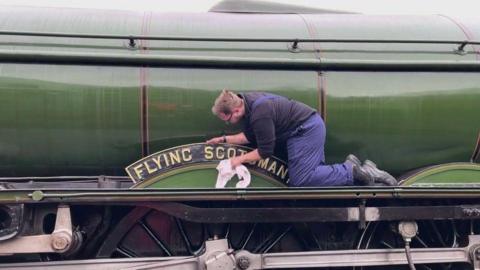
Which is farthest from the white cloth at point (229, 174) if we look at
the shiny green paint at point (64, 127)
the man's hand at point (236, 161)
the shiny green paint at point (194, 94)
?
the shiny green paint at point (64, 127)

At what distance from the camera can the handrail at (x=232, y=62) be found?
3.18m

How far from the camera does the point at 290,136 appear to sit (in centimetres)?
335

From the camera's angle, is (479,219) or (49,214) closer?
(49,214)

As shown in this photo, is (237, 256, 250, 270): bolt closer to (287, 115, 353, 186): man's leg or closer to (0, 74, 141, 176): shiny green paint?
(287, 115, 353, 186): man's leg

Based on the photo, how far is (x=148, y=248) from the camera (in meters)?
3.51

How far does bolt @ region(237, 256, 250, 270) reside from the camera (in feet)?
10.6

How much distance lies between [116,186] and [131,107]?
527mm

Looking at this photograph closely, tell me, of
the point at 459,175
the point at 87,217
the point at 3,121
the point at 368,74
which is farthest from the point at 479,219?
the point at 3,121

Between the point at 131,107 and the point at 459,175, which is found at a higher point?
the point at 131,107

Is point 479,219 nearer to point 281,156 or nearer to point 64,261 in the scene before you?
point 281,156

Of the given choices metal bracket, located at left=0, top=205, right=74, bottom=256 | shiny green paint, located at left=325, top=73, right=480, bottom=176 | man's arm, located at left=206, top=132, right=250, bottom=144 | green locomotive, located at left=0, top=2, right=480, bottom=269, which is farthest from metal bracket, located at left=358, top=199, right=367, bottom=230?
metal bracket, located at left=0, top=205, right=74, bottom=256

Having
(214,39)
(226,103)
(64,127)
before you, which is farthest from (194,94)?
(64,127)

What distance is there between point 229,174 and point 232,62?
73 cm

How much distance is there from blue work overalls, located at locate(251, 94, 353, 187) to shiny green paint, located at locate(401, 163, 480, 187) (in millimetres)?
535
